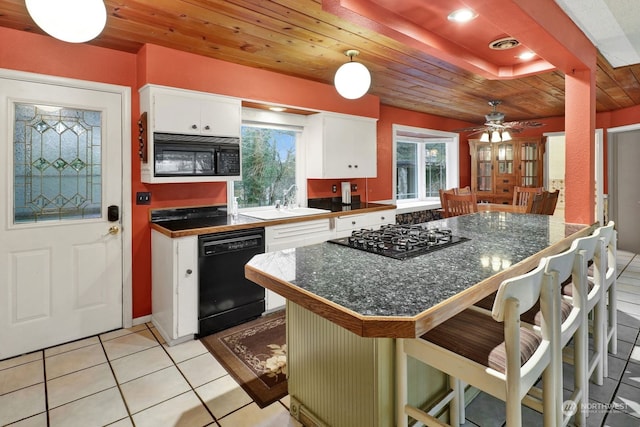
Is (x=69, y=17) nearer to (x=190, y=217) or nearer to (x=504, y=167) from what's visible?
(x=190, y=217)

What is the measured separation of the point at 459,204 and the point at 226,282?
271 centimetres

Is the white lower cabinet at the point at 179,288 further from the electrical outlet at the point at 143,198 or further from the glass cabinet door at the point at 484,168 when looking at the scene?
the glass cabinet door at the point at 484,168

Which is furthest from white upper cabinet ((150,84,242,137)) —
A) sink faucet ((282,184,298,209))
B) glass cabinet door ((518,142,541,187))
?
glass cabinet door ((518,142,541,187))

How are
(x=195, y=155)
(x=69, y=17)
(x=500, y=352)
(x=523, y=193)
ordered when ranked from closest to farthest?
(x=500, y=352) < (x=69, y=17) < (x=195, y=155) < (x=523, y=193)

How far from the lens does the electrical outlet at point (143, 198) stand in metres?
2.95

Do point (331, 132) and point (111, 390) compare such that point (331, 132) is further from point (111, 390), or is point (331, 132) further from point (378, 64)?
point (111, 390)

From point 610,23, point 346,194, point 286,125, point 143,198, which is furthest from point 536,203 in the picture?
point 143,198

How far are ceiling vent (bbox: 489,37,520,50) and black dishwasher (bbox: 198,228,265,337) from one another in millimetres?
2370

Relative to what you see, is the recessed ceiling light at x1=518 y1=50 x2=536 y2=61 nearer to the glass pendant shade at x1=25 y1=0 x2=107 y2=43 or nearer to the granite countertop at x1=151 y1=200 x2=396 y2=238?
the granite countertop at x1=151 y1=200 x2=396 y2=238

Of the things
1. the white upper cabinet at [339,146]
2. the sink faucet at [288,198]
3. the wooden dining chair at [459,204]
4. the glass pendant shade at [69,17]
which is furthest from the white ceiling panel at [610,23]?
the sink faucet at [288,198]

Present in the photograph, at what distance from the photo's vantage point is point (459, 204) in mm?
4027

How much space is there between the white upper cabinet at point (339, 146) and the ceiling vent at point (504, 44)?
5.50 ft

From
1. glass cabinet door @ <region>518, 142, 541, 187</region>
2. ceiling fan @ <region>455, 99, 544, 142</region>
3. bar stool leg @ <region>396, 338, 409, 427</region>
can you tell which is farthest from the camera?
glass cabinet door @ <region>518, 142, 541, 187</region>

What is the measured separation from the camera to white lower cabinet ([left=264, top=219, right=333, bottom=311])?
312 cm
